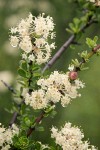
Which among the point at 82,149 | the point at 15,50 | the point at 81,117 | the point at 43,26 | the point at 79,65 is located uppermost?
the point at 81,117

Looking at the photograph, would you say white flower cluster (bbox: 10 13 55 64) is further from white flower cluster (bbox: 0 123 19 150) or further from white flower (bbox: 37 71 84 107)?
white flower cluster (bbox: 0 123 19 150)

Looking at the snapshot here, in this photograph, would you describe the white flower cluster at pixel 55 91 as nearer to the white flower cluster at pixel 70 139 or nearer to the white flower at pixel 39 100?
the white flower at pixel 39 100

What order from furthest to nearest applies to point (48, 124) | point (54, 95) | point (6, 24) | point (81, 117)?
point (81, 117) < point (48, 124) < point (6, 24) < point (54, 95)

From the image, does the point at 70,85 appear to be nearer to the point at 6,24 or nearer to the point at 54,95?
the point at 54,95

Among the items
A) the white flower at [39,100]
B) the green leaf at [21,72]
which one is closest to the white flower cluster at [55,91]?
the white flower at [39,100]

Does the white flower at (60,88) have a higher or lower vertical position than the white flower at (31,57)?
lower

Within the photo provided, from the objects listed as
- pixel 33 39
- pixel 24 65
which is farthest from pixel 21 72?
pixel 33 39

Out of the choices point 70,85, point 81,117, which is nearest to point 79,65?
point 70,85

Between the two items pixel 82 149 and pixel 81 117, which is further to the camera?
pixel 81 117

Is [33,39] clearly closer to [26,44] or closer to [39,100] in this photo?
[26,44]
